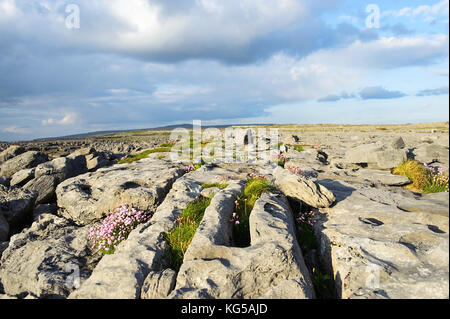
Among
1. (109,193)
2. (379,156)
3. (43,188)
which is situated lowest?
(43,188)

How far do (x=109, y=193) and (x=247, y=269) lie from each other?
9.64 meters

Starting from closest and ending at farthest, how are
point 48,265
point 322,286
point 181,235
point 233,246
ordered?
1. point 322,286
2. point 181,235
3. point 233,246
4. point 48,265

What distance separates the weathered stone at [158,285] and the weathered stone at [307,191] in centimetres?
611

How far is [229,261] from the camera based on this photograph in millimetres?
5844

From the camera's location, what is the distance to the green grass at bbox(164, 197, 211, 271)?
7305 mm

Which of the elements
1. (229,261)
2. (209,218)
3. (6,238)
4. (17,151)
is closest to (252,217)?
(209,218)

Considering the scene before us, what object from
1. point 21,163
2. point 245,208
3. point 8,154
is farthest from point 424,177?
point 8,154

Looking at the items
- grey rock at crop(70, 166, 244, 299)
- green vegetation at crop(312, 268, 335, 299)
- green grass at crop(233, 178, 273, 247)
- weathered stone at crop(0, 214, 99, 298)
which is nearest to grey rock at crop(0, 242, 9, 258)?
weathered stone at crop(0, 214, 99, 298)

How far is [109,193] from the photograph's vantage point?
1276cm

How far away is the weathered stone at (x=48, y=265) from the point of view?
7.24 m

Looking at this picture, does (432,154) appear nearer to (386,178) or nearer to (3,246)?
(386,178)

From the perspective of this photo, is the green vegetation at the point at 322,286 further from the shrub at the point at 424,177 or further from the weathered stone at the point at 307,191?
the shrub at the point at 424,177
